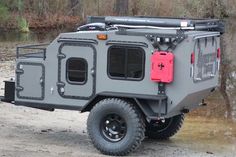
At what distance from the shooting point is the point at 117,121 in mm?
9695

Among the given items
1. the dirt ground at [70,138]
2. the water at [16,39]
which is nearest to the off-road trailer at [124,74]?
the dirt ground at [70,138]

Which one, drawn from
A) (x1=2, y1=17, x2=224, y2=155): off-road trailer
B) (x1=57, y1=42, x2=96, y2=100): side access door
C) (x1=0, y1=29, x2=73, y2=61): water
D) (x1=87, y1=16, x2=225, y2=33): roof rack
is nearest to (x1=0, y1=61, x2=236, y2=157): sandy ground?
(x1=2, y1=17, x2=224, y2=155): off-road trailer

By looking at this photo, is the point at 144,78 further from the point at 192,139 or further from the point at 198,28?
the point at 192,139

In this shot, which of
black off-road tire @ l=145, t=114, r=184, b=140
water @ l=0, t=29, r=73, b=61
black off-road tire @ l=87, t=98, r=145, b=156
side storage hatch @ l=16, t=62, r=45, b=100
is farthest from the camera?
water @ l=0, t=29, r=73, b=61

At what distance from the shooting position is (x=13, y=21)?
44.3 meters

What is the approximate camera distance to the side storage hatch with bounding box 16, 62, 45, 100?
1013cm

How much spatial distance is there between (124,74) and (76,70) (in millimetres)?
786

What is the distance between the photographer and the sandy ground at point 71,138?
9.98 metres

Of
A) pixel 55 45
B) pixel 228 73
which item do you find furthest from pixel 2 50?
pixel 55 45

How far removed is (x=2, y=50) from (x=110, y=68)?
19.1m

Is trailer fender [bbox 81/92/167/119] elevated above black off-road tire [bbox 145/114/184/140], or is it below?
above

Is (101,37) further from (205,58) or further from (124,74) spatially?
(205,58)

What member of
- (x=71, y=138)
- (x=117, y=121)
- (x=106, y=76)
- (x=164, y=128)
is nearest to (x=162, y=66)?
(x=106, y=76)

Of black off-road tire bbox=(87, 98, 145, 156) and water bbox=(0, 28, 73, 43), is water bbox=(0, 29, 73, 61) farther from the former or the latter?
black off-road tire bbox=(87, 98, 145, 156)
